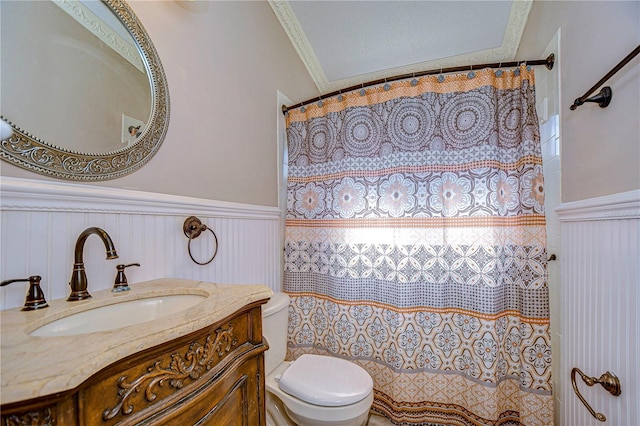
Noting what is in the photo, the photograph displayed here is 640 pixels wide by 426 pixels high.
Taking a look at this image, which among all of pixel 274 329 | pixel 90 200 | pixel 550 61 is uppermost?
pixel 550 61

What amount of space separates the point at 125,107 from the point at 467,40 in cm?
213

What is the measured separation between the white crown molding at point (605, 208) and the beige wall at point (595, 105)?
0.03m

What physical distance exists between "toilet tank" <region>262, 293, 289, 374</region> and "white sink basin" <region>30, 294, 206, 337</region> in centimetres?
52

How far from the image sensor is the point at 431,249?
151 centimetres

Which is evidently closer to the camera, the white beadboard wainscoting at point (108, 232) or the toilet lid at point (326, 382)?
the white beadboard wainscoting at point (108, 232)

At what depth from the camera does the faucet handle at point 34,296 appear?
2.26 feet

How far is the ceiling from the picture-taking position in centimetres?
165

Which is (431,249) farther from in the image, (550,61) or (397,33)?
(397,33)

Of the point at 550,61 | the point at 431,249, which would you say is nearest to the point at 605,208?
the point at 431,249

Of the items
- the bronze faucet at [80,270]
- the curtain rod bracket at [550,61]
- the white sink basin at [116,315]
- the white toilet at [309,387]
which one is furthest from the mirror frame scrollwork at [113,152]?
the curtain rod bracket at [550,61]

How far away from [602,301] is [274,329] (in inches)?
53.0

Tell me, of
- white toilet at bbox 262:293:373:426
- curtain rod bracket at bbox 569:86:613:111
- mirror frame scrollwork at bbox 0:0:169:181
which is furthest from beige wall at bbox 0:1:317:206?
curtain rod bracket at bbox 569:86:613:111

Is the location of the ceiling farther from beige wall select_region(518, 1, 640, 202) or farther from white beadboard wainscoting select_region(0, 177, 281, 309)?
white beadboard wainscoting select_region(0, 177, 281, 309)

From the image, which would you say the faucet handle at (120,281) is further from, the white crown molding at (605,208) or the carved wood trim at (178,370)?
the white crown molding at (605,208)
